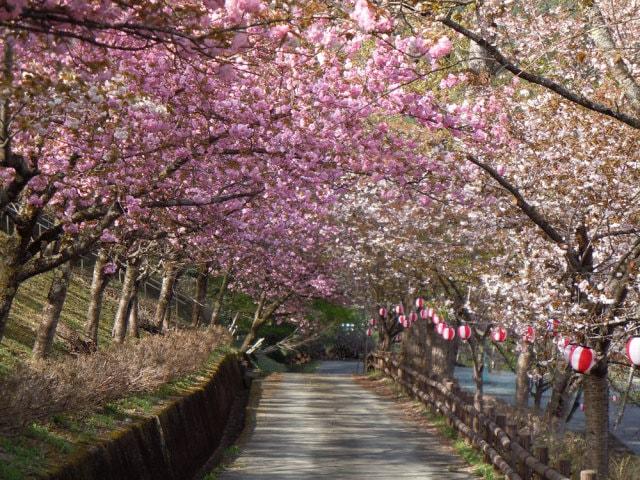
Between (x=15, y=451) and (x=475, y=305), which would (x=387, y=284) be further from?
(x=15, y=451)

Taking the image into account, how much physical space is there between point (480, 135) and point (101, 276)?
1045cm

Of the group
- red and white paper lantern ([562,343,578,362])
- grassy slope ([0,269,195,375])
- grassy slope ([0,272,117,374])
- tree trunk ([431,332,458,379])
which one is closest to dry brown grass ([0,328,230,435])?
grassy slope ([0,269,195,375])

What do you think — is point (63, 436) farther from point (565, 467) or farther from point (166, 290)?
point (166, 290)

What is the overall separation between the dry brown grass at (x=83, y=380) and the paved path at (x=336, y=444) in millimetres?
2249

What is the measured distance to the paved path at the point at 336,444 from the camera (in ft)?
50.2

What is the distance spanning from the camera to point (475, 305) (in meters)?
24.2

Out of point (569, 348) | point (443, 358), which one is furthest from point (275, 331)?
point (569, 348)

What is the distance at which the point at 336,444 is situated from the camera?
18.5 meters

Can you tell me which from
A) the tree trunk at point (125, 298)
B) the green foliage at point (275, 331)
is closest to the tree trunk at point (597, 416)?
the tree trunk at point (125, 298)

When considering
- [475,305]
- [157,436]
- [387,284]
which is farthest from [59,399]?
[387,284]

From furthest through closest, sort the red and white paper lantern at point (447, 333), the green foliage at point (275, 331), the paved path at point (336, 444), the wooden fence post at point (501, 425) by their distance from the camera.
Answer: the green foliage at point (275, 331) < the red and white paper lantern at point (447, 333) < the wooden fence post at point (501, 425) < the paved path at point (336, 444)

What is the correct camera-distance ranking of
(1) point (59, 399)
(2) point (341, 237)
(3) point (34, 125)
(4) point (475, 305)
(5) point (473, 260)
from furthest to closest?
(2) point (341, 237) → (4) point (475, 305) → (5) point (473, 260) → (1) point (59, 399) → (3) point (34, 125)

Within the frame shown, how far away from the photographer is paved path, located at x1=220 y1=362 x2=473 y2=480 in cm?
1531

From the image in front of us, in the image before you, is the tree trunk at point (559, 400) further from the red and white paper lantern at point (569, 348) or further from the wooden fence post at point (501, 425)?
the red and white paper lantern at point (569, 348)
